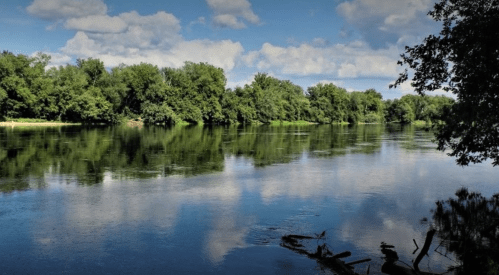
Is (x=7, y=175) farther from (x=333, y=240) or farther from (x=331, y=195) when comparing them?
(x=333, y=240)

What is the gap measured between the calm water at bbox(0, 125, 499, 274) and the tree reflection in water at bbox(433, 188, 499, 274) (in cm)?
56

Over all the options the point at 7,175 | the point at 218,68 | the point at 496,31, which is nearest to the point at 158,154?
the point at 7,175

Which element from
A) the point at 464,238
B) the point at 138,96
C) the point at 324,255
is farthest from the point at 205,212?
the point at 138,96

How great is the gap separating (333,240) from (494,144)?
301 inches

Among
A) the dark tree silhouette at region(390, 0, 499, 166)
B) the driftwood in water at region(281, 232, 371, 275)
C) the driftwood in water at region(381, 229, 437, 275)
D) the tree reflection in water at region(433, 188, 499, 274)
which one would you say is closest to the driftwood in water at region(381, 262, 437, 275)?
the driftwood in water at region(381, 229, 437, 275)

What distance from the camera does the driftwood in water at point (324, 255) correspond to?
366 inches

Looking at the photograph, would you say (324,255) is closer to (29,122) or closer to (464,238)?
(464,238)

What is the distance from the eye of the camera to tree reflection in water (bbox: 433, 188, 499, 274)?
381 inches

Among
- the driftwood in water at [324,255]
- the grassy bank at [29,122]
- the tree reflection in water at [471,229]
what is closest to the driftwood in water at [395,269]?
the driftwood in water at [324,255]

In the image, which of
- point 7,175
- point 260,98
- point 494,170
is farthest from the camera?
point 260,98

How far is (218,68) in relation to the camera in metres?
132

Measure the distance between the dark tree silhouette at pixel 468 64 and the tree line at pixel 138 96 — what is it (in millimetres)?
90837

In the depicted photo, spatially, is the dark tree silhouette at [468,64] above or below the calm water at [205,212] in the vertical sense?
above

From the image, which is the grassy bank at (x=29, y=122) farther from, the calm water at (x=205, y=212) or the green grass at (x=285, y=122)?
the green grass at (x=285, y=122)
